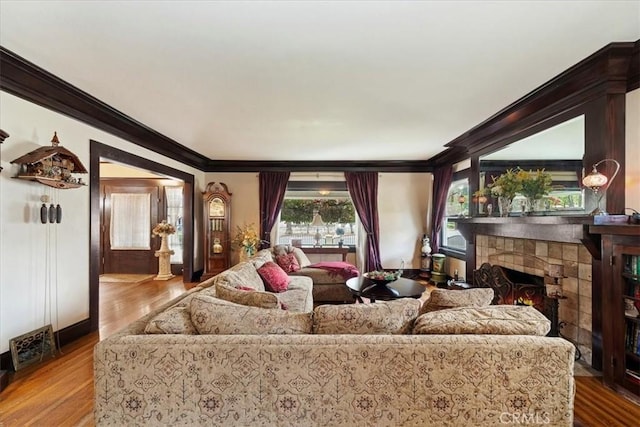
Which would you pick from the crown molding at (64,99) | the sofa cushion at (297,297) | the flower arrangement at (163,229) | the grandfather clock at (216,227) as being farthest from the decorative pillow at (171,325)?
the flower arrangement at (163,229)

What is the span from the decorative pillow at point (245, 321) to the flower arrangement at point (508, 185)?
299cm

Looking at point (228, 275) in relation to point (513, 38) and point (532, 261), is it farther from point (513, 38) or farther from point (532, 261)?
point (532, 261)

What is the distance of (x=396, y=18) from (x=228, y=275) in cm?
237

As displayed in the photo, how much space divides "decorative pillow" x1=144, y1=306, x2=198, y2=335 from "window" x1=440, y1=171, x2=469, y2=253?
496 centimetres

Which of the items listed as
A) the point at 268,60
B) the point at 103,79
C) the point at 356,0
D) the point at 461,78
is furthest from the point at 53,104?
the point at 461,78

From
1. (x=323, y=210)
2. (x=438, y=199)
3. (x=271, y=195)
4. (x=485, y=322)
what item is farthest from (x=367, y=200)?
(x=485, y=322)

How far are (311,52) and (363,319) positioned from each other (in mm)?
1944

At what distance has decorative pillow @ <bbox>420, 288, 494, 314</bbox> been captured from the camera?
194 centimetres

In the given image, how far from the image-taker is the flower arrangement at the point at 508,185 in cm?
344

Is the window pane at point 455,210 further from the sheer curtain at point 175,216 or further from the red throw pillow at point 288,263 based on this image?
the sheer curtain at point 175,216

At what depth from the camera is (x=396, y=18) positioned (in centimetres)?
192

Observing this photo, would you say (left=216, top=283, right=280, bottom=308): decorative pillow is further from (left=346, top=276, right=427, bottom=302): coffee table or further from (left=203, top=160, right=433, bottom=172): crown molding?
(left=203, top=160, right=433, bottom=172): crown molding

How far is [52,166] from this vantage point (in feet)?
9.36

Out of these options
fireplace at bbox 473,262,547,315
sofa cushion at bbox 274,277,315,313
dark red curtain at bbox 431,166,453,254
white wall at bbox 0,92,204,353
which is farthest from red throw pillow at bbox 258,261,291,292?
dark red curtain at bbox 431,166,453,254
